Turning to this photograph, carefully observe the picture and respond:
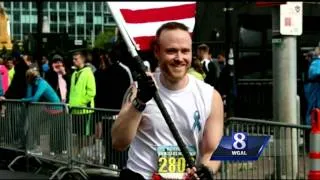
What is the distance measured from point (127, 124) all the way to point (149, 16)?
1661 mm

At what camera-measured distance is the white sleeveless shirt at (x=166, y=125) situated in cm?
369

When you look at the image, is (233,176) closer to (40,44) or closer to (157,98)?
(157,98)

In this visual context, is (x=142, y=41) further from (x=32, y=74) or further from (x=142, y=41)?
(x=32, y=74)

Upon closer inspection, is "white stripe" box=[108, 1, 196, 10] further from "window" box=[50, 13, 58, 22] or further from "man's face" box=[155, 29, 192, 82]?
"window" box=[50, 13, 58, 22]

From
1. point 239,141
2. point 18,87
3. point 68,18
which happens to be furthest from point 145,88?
point 68,18

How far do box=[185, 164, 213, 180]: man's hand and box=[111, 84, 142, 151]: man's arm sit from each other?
0.34 m

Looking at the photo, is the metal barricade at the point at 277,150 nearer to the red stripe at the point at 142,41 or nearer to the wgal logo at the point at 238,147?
the red stripe at the point at 142,41

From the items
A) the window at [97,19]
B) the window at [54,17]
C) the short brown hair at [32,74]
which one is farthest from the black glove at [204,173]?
the window at [97,19]

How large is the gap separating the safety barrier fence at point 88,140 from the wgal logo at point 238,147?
345 cm

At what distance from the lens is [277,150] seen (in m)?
7.55

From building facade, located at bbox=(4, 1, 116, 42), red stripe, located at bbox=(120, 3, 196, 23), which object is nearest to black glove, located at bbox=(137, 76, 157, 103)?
red stripe, located at bbox=(120, 3, 196, 23)

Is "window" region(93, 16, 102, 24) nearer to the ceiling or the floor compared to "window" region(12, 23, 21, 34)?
nearer to the ceiling

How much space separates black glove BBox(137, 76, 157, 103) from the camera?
329 cm

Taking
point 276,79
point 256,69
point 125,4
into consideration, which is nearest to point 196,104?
point 125,4
